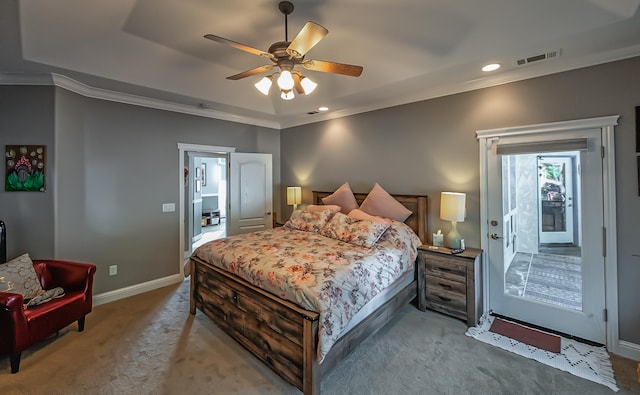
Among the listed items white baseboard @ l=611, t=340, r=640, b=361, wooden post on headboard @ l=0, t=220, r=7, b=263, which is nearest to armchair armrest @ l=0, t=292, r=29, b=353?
wooden post on headboard @ l=0, t=220, r=7, b=263

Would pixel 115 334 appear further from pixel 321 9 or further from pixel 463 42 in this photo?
pixel 463 42

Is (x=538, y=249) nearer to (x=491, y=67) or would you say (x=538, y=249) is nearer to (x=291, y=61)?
(x=491, y=67)

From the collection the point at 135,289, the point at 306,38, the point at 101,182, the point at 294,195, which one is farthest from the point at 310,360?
the point at 101,182

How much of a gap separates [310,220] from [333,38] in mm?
2288

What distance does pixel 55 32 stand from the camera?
246 cm

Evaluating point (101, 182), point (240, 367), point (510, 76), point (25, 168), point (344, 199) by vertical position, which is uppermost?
point (510, 76)

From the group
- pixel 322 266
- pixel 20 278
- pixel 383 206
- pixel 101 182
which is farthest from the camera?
pixel 383 206

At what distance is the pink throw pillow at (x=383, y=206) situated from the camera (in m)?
3.70

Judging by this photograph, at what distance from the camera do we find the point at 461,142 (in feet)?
11.0

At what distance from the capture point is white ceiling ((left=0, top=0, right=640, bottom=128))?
7.20 ft

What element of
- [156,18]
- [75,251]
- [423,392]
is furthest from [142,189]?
[423,392]

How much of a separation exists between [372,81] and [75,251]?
13.9 feet

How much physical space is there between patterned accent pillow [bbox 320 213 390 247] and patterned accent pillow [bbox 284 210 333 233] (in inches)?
7.7

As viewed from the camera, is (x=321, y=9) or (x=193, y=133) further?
(x=193, y=133)
